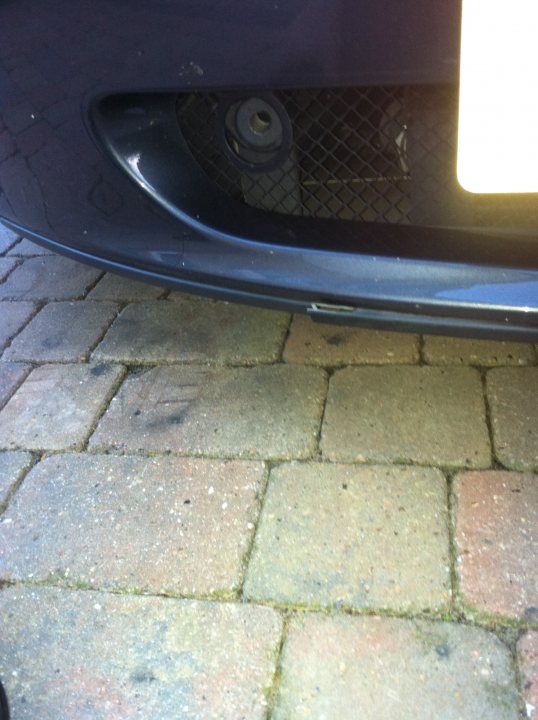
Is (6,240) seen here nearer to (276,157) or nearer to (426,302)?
(276,157)

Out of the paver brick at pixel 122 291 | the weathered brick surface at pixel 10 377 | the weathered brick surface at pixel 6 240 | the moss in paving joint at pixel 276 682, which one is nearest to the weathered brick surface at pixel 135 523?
the moss in paving joint at pixel 276 682

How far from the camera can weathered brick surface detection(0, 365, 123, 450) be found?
148 centimetres

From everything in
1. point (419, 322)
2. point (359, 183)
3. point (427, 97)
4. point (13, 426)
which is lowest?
point (13, 426)

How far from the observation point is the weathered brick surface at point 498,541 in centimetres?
105

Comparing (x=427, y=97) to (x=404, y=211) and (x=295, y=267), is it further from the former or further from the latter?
(x=295, y=267)

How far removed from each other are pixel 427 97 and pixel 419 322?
0.34 m

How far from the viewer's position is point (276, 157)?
3.70 feet

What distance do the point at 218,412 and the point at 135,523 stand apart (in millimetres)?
311

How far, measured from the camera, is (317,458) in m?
1.33

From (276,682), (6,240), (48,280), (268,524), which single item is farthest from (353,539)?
(6,240)

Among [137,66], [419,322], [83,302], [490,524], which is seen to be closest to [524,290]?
[419,322]

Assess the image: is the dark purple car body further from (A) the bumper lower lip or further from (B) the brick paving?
(B) the brick paving

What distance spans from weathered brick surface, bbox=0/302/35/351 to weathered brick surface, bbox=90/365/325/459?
45cm

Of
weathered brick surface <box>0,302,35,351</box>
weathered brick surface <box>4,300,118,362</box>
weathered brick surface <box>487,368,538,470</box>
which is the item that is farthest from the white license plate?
weathered brick surface <box>0,302,35,351</box>
